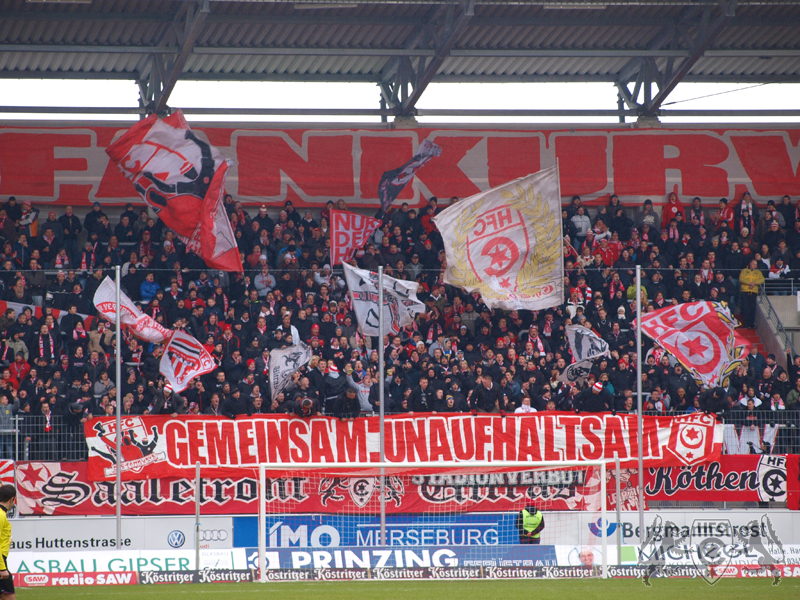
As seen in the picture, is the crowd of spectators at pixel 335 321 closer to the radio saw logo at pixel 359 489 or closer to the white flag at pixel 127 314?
the white flag at pixel 127 314

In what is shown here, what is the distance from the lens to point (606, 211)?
26734mm

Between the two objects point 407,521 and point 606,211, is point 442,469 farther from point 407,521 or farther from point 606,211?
point 606,211

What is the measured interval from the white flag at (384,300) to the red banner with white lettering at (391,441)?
5.88 ft

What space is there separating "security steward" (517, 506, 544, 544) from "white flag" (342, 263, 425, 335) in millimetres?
4214

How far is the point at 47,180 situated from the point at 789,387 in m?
17.8

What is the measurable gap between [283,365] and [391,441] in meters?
2.48

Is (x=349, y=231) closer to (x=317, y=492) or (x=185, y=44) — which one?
(x=185, y=44)

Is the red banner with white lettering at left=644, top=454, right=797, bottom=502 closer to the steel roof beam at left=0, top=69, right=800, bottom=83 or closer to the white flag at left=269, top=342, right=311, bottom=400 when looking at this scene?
the white flag at left=269, top=342, right=311, bottom=400

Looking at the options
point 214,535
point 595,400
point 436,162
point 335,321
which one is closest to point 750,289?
point 595,400

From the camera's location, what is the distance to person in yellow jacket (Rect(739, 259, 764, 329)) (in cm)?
2442

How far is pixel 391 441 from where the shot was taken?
18.7 meters

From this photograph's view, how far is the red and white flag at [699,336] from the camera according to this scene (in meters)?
19.2

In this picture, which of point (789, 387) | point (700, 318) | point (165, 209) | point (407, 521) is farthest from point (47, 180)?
point (789, 387)

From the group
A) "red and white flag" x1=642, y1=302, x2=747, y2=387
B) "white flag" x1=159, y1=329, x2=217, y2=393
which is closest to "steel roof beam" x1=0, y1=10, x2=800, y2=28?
"white flag" x1=159, y1=329, x2=217, y2=393
